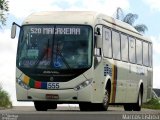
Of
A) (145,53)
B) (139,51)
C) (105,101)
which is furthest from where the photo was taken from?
(145,53)

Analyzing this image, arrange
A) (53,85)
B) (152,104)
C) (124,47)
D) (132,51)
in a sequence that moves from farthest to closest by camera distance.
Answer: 1. (152,104)
2. (132,51)
3. (124,47)
4. (53,85)

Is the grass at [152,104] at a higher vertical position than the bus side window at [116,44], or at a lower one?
lower

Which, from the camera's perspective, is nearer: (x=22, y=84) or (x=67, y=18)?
(x=22, y=84)

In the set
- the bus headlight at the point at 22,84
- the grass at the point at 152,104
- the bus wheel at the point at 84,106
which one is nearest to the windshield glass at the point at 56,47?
the bus headlight at the point at 22,84

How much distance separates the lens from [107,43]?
26016 mm

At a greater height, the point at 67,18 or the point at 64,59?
the point at 67,18

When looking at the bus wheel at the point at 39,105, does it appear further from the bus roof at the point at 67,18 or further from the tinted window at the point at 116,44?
the tinted window at the point at 116,44

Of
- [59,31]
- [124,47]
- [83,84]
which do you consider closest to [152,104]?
[124,47]

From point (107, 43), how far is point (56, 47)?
8.28 ft

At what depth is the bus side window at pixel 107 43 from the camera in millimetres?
25700

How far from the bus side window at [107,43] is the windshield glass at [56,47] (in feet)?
4.44

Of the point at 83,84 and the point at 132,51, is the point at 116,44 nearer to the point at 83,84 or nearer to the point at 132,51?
the point at 132,51

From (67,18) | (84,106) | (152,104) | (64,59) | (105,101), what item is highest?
(67,18)

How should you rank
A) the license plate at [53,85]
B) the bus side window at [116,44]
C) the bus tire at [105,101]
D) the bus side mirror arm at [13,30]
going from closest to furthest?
the license plate at [53,85], the bus side mirror arm at [13,30], the bus tire at [105,101], the bus side window at [116,44]
